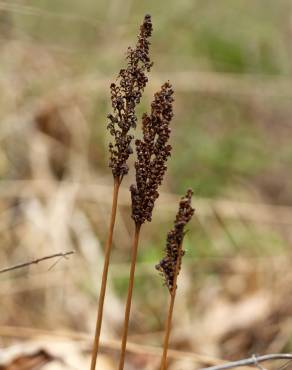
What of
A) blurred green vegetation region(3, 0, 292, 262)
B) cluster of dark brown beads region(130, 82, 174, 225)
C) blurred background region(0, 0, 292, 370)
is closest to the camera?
cluster of dark brown beads region(130, 82, 174, 225)

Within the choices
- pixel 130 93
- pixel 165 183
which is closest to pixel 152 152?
pixel 130 93

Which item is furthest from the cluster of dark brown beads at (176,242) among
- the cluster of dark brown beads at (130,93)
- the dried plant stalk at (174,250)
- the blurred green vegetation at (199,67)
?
the blurred green vegetation at (199,67)

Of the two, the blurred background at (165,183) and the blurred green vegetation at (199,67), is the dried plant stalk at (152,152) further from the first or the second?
the blurred green vegetation at (199,67)

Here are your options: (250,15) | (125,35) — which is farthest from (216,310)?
(250,15)

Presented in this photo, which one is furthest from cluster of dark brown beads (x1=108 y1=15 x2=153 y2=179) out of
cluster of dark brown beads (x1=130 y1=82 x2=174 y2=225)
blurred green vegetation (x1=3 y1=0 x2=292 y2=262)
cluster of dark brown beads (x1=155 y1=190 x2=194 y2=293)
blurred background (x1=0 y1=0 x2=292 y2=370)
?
blurred green vegetation (x1=3 y1=0 x2=292 y2=262)

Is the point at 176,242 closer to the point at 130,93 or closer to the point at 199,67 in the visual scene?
the point at 130,93

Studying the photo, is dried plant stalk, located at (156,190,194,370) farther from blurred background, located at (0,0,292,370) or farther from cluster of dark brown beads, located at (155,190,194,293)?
blurred background, located at (0,0,292,370)

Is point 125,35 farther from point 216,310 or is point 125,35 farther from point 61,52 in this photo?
point 216,310
